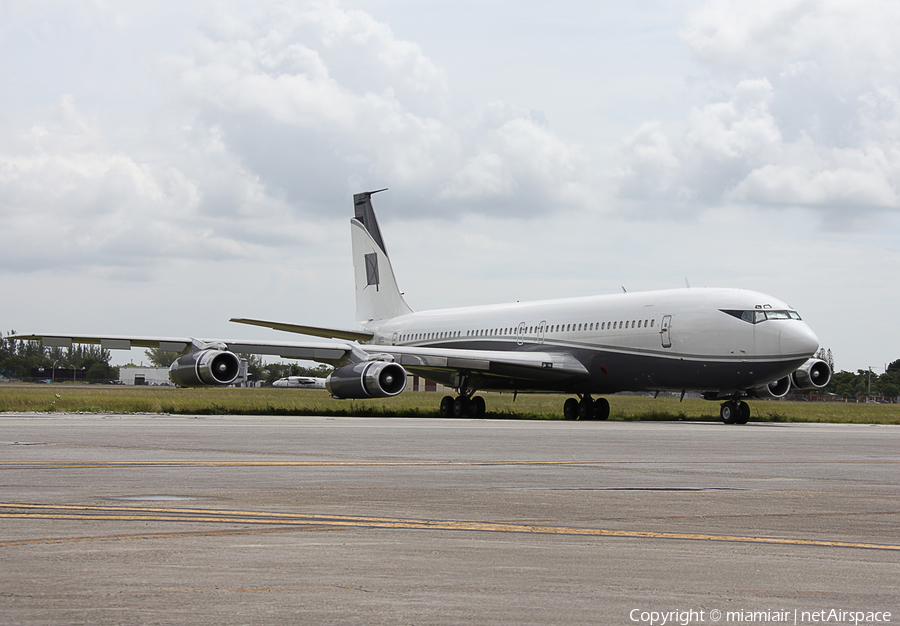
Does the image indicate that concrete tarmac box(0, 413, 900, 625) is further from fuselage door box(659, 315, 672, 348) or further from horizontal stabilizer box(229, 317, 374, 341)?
horizontal stabilizer box(229, 317, 374, 341)

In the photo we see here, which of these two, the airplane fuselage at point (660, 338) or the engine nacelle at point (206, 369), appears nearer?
the airplane fuselage at point (660, 338)

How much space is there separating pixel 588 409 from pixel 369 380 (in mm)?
8807

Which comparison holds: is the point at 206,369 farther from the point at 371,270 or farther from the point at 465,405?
the point at 371,270

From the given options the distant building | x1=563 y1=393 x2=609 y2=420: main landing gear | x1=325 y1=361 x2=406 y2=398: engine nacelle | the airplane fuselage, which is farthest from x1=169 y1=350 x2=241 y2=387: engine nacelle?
the distant building

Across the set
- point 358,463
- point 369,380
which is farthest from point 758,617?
point 369,380

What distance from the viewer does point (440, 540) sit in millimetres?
7027

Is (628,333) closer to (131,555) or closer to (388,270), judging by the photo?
(388,270)

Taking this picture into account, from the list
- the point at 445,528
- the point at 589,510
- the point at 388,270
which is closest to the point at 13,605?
the point at 445,528

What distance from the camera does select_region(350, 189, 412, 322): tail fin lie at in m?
48.5

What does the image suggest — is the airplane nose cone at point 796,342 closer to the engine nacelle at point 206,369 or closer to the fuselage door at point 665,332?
the fuselage door at point 665,332

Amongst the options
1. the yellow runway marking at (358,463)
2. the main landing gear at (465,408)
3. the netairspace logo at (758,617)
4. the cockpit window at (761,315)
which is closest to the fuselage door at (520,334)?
the main landing gear at (465,408)

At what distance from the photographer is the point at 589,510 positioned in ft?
29.0

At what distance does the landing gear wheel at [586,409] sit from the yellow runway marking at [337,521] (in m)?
28.7

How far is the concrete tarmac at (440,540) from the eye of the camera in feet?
16.6
